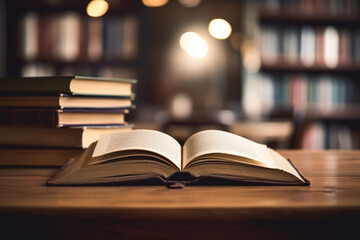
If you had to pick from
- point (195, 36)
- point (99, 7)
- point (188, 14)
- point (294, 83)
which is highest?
point (188, 14)

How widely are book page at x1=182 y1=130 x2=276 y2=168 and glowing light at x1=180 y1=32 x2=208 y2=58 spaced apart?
2.63m

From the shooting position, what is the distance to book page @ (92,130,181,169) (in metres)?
0.65

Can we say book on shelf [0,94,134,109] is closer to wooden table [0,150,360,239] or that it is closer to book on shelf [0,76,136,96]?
book on shelf [0,76,136,96]

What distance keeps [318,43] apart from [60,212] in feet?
10.4

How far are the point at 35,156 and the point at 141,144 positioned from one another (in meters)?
0.30

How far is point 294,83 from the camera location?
3.30 meters

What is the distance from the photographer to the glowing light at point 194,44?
3344 mm

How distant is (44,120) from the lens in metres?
0.80

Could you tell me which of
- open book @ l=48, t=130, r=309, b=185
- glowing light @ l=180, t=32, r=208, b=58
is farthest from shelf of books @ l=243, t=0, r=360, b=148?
open book @ l=48, t=130, r=309, b=185

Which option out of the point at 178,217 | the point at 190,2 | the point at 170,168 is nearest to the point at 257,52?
the point at 190,2

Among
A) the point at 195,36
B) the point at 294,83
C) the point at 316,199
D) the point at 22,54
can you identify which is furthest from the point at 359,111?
the point at 316,199

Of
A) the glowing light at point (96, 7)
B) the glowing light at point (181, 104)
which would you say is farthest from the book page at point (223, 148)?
the glowing light at point (181, 104)

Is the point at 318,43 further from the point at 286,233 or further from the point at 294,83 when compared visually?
the point at 286,233

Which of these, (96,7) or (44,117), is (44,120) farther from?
(96,7)
